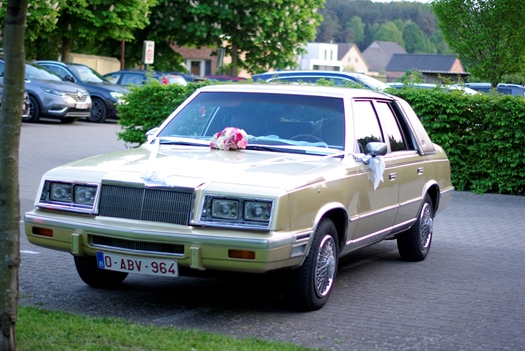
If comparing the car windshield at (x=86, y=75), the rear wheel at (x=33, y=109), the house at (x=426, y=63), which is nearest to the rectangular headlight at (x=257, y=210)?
the rear wheel at (x=33, y=109)

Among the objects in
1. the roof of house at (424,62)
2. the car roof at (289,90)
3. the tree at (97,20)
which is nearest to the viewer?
the car roof at (289,90)

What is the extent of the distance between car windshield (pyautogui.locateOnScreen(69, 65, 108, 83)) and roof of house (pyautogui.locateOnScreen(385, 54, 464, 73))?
93.4m

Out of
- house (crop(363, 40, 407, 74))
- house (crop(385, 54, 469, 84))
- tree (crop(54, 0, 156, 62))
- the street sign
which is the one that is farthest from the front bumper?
house (crop(363, 40, 407, 74))

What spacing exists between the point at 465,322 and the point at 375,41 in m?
171

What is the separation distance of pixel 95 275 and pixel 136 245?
117 centimetres

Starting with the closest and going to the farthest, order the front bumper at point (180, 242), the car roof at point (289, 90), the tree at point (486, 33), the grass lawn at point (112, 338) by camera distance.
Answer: the grass lawn at point (112, 338)
the front bumper at point (180, 242)
the car roof at point (289, 90)
the tree at point (486, 33)

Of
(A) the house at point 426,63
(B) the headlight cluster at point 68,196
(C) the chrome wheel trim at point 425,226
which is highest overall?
(A) the house at point 426,63

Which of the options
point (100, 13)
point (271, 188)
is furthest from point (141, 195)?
point (100, 13)

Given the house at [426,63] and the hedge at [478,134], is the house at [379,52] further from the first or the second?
the hedge at [478,134]

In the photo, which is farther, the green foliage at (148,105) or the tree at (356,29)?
the tree at (356,29)

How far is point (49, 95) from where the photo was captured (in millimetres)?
26391

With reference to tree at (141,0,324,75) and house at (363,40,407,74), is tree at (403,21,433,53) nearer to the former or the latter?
house at (363,40,407,74)

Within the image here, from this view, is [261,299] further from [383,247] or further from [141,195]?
[383,247]

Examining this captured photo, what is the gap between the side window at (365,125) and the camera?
26.8 ft
